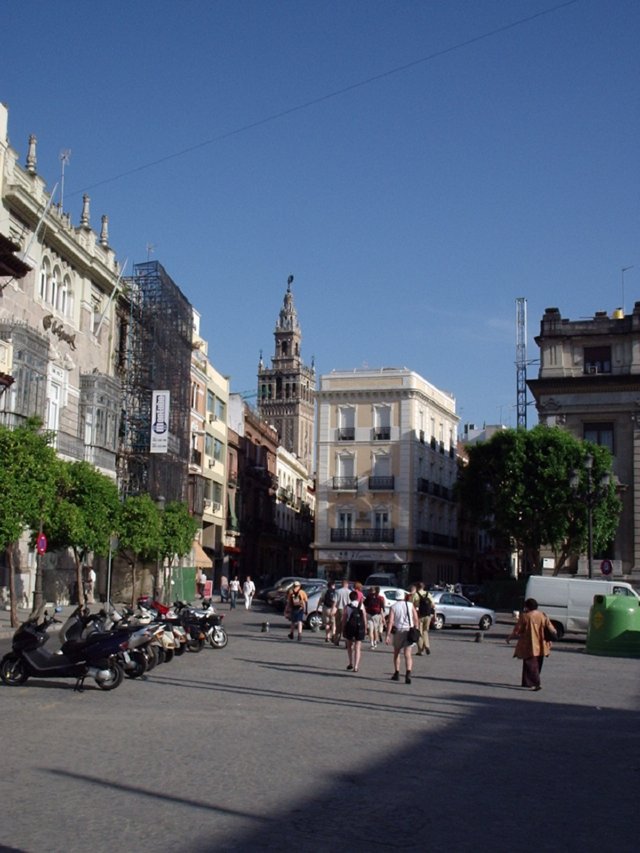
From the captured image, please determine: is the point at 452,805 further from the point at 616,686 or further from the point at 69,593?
the point at 69,593

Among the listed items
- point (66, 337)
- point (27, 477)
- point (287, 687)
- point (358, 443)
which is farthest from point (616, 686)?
point (358, 443)

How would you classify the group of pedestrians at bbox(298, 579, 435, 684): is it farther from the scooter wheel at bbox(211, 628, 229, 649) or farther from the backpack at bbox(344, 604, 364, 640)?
the scooter wheel at bbox(211, 628, 229, 649)

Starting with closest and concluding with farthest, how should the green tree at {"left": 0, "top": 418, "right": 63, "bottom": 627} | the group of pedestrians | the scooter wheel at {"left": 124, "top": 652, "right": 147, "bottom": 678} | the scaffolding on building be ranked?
the scooter wheel at {"left": 124, "top": 652, "right": 147, "bottom": 678}
the group of pedestrians
the green tree at {"left": 0, "top": 418, "right": 63, "bottom": 627}
the scaffolding on building

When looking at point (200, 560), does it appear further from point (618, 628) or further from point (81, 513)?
point (618, 628)

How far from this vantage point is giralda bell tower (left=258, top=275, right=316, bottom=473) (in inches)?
6088

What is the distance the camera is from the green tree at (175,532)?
4819 cm

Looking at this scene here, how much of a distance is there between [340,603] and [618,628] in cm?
720

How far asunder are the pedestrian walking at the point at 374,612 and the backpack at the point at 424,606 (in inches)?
51.5

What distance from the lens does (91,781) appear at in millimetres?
9320

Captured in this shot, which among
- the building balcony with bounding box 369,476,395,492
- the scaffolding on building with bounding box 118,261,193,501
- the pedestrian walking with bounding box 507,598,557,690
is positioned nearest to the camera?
the pedestrian walking with bounding box 507,598,557,690

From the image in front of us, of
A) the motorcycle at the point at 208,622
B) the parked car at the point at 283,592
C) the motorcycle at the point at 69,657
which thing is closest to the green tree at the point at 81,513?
the parked car at the point at 283,592

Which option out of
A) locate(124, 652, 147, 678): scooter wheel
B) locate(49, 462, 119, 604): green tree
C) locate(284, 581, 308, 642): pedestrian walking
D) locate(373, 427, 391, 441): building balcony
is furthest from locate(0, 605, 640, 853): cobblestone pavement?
locate(373, 427, 391, 441): building balcony

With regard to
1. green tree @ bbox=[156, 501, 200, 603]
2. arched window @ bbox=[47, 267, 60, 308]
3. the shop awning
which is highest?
arched window @ bbox=[47, 267, 60, 308]

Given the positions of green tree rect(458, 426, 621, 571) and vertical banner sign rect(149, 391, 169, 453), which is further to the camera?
green tree rect(458, 426, 621, 571)
